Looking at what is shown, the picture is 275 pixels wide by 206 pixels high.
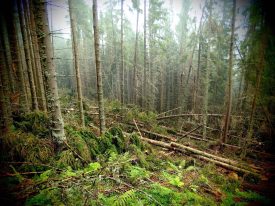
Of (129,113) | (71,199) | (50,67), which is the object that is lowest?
(129,113)

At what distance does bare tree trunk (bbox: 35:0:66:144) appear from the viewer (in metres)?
4.15

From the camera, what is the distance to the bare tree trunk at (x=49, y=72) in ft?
13.6

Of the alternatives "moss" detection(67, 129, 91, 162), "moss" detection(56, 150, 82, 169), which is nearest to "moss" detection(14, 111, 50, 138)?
"moss" detection(67, 129, 91, 162)

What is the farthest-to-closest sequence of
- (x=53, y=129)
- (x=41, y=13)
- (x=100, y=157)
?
(x=100, y=157)
(x=53, y=129)
(x=41, y=13)

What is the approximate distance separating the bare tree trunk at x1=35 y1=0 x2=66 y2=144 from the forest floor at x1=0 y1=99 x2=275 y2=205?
1.43ft

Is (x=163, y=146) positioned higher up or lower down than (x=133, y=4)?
lower down

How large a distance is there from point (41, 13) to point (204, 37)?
13.4 metres

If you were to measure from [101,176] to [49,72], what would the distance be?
9.42 feet

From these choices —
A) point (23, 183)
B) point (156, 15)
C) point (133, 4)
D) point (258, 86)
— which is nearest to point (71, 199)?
point (23, 183)

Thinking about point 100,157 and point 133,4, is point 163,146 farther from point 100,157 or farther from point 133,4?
point 133,4

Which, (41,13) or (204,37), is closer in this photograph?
(41,13)

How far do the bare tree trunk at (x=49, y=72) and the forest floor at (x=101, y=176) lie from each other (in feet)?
1.43

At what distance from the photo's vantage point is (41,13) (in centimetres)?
412

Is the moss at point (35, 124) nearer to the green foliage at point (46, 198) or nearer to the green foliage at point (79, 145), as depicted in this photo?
the green foliage at point (79, 145)
